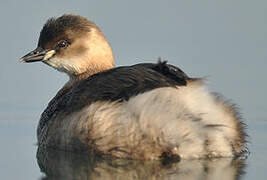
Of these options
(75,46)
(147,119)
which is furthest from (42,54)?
(147,119)

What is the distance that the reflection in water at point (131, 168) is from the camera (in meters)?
7.57

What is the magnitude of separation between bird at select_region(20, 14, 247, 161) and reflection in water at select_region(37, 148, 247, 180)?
8cm

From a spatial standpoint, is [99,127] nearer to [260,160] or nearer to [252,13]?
[260,160]

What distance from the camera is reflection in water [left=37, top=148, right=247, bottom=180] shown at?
757cm

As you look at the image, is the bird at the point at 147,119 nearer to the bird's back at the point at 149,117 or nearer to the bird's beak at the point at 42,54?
the bird's back at the point at 149,117

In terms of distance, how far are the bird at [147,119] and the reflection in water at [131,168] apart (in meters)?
0.08

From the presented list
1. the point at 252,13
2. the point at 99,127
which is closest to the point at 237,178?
the point at 99,127

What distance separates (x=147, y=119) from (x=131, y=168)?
454 millimetres

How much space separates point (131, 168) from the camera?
311 inches

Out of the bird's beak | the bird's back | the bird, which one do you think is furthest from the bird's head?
the bird's back

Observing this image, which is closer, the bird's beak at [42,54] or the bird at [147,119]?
the bird at [147,119]

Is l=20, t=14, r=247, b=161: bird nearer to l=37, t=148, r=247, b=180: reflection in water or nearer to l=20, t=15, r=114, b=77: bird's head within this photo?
l=37, t=148, r=247, b=180: reflection in water

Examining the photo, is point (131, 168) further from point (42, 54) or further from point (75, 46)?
point (42, 54)

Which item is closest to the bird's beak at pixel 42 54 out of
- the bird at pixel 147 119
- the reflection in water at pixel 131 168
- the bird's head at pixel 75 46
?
the bird's head at pixel 75 46
